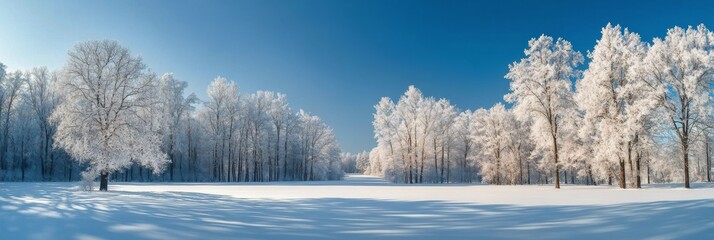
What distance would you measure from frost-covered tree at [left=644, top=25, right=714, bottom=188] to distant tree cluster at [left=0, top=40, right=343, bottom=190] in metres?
31.7

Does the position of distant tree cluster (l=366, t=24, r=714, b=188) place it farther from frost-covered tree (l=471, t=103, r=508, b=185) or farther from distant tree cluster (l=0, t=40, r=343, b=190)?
distant tree cluster (l=0, t=40, r=343, b=190)

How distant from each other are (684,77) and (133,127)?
110 ft

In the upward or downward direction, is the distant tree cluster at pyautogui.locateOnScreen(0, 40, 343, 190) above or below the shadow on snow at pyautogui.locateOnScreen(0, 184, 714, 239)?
above

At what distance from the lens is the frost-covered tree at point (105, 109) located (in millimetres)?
20453

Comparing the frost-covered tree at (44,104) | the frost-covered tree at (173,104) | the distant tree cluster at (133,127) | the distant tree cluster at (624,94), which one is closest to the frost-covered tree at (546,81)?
the distant tree cluster at (624,94)

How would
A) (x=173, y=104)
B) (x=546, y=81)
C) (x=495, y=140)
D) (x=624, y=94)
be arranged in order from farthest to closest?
1. (x=173, y=104)
2. (x=495, y=140)
3. (x=546, y=81)
4. (x=624, y=94)

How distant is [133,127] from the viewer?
21.7 m

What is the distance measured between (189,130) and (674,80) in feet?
172

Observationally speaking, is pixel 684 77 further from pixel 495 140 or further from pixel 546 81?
pixel 495 140

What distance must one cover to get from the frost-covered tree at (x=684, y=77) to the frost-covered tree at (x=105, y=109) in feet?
104

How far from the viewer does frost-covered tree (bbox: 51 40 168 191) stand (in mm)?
20453

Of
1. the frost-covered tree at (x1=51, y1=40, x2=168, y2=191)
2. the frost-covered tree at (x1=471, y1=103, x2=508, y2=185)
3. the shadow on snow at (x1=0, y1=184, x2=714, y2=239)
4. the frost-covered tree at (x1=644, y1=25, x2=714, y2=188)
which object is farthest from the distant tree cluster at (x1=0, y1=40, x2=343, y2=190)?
the frost-covered tree at (x1=644, y1=25, x2=714, y2=188)

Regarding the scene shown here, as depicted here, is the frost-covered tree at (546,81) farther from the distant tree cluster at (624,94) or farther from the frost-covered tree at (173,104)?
the frost-covered tree at (173,104)

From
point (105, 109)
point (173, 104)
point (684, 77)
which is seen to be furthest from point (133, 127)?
point (684, 77)
